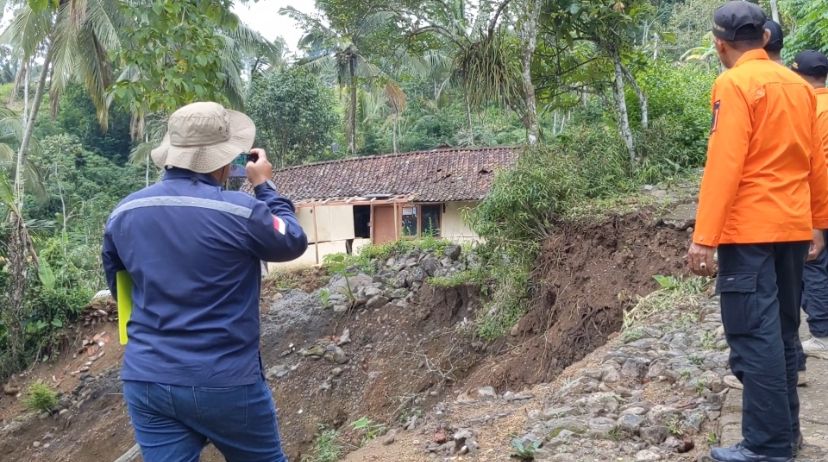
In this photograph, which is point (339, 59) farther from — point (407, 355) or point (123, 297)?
point (123, 297)

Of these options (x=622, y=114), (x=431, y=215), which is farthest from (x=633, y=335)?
(x=431, y=215)

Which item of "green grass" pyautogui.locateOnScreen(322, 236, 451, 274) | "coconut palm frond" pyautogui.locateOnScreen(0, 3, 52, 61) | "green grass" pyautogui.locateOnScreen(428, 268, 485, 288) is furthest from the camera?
"coconut palm frond" pyautogui.locateOnScreen(0, 3, 52, 61)

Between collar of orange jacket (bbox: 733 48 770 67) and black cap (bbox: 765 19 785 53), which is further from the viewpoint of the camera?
black cap (bbox: 765 19 785 53)

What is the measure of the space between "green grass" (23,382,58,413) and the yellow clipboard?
34.8 feet

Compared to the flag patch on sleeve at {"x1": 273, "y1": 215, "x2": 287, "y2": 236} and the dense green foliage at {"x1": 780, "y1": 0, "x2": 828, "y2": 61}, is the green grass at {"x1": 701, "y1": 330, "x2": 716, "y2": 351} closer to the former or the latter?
the flag patch on sleeve at {"x1": 273, "y1": 215, "x2": 287, "y2": 236}

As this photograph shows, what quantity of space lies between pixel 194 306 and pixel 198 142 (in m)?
0.55

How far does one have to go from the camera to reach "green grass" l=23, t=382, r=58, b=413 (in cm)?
1171

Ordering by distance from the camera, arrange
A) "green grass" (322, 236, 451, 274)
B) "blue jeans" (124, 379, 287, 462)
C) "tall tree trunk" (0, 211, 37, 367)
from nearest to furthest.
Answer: "blue jeans" (124, 379, 287, 462)
"tall tree trunk" (0, 211, 37, 367)
"green grass" (322, 236, 451, 274)

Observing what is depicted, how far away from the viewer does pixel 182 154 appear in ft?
8.05

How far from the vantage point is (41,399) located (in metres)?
11.7

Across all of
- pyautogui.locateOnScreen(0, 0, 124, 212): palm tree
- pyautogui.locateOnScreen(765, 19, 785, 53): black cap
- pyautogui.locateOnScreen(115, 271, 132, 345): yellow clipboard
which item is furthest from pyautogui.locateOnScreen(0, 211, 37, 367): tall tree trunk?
pyautogui.locateOnScreen(765, 19, 785, 53): black cap

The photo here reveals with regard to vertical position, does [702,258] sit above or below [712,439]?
above

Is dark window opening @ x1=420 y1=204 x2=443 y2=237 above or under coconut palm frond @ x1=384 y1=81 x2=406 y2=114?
under

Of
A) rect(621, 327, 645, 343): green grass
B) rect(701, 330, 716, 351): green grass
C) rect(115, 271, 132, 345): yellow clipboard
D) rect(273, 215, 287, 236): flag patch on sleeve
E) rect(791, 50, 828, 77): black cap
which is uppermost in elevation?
rect(791, 50, 828, 77): black cap
